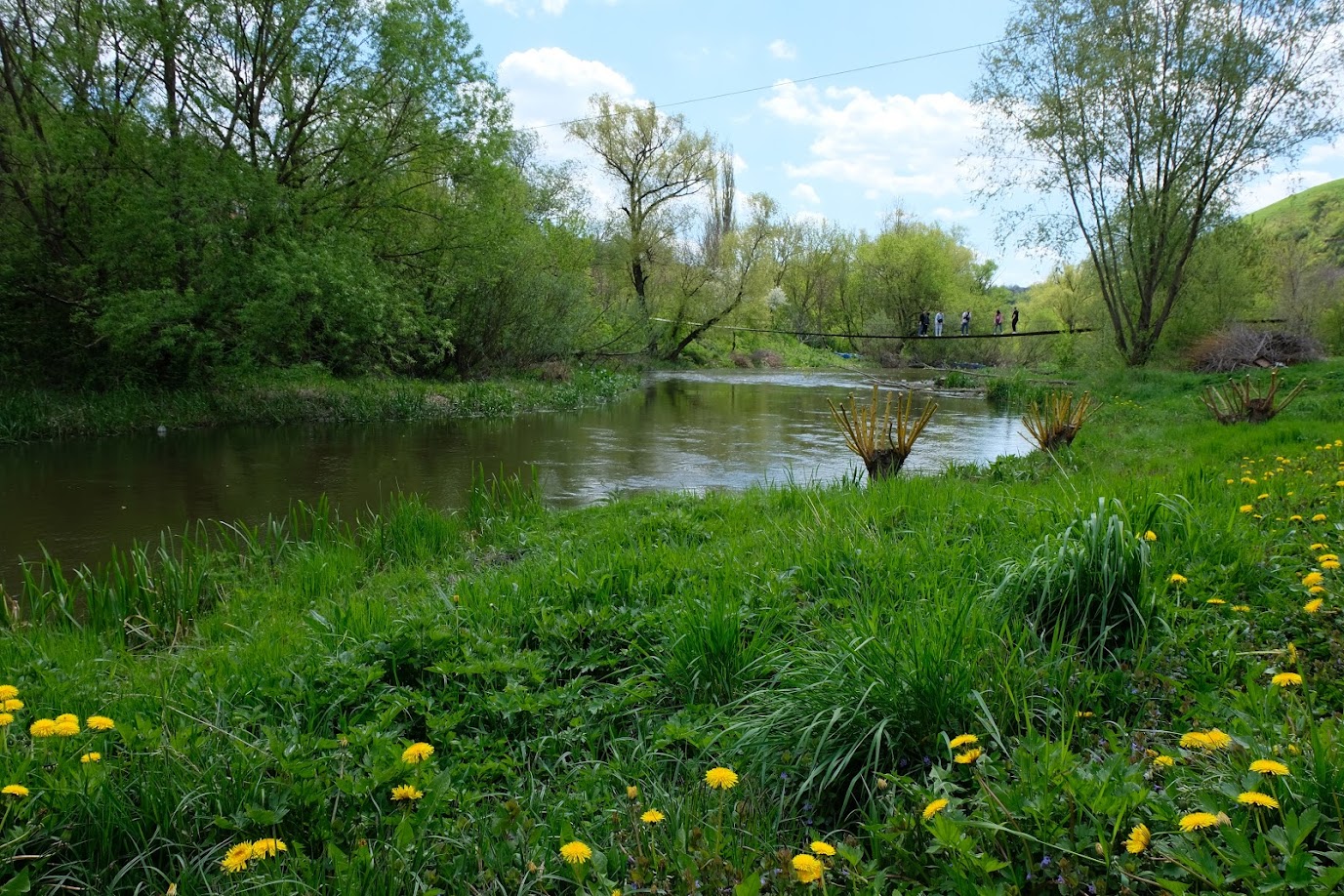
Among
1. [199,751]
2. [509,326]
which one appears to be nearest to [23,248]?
[509,326]

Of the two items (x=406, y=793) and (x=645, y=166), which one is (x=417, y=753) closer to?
(x=406, y=793)

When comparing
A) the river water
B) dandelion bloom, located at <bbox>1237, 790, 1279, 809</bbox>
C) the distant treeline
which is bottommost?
the river water

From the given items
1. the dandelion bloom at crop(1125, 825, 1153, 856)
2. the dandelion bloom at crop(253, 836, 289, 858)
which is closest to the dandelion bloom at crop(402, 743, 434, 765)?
the dandelion bloom at crop(253, 836, 289, 858)

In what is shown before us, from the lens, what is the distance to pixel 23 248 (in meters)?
13.5

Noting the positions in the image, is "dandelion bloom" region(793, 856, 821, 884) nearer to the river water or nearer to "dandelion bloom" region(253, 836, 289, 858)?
"dandelion bloom" region(253, 836, 289, 858)

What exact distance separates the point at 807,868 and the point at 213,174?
15.9 m

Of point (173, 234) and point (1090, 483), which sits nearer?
point (1090, 483)

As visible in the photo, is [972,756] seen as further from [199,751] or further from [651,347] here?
[651,347]

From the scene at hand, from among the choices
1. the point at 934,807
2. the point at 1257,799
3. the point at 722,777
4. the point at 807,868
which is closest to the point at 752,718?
the point at 722,777

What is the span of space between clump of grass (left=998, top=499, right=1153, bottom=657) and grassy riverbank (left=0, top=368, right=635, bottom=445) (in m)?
15.0

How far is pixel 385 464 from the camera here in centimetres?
1156

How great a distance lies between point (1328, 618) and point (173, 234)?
52.1 ft

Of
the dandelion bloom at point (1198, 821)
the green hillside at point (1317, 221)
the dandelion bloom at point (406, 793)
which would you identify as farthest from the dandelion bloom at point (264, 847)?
the green hillside at point (1317, 221)

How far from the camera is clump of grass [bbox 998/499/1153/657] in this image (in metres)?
2.95
